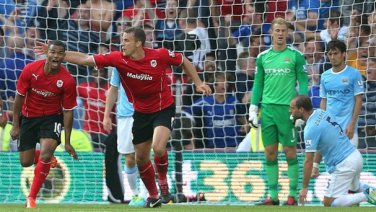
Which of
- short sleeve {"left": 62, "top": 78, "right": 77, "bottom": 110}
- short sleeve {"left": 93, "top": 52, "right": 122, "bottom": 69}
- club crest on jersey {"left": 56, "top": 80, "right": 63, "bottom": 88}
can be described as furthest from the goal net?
short sleeve {"left": 93, "top": 52, "right": 122, "bottom": 69}

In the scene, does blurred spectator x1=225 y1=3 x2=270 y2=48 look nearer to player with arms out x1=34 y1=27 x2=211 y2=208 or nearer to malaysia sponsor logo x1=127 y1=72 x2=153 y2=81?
player with arms out x1=34 y1=27 x2=211 y2=208

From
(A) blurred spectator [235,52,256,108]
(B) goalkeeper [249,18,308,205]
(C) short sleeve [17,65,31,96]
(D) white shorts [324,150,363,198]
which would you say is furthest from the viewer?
(A) blurred spectator [235,52,256,108]

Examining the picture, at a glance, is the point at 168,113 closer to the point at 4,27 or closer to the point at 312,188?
the point at 312,188

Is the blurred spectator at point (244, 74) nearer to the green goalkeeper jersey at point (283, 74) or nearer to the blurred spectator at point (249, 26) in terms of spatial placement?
the blurred spectator at point (249, 26)

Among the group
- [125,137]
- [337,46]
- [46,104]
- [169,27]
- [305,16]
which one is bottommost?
[125,137]

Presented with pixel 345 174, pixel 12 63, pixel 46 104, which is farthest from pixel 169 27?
pixel 345 174

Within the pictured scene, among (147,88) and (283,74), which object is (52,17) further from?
(147,88)

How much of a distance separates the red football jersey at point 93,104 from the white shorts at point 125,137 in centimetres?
219

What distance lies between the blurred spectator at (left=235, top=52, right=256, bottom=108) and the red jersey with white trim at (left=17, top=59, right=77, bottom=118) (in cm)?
359

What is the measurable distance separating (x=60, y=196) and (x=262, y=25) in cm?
370

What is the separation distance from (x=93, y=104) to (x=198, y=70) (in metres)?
1.61

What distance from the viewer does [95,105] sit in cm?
1656

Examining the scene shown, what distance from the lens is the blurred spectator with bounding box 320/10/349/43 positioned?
15.5 metres

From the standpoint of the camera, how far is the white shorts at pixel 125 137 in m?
14.2
